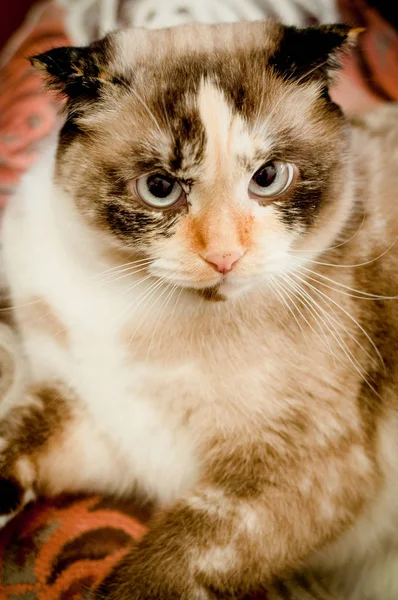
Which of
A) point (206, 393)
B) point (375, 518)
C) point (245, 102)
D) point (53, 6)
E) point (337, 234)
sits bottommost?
point (375, 518)

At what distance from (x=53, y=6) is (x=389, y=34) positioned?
699mm

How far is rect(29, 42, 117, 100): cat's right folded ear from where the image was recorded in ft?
2.10

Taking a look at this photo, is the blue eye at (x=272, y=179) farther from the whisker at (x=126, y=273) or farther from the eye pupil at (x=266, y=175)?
the whisker at (x=126, y=273)

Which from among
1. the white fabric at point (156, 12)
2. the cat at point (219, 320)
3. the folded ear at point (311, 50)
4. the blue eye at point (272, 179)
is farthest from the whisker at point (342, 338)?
the white fabric at point (156, 12)

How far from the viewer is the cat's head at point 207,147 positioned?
0.64 meters

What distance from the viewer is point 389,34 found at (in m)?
1.08

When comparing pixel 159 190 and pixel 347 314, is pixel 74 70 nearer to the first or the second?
pixel 159 190

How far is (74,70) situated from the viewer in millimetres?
651

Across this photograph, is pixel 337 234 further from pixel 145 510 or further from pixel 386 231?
pixel 145 510

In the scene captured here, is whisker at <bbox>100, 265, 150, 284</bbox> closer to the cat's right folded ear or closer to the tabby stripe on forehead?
the cat's right folded ear

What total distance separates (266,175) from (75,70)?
28 cm

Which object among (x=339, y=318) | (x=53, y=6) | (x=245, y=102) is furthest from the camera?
(x=53, y=6)

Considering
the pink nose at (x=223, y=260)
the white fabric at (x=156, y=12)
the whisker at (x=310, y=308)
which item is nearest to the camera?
the pink nose at (x=223, y=260)

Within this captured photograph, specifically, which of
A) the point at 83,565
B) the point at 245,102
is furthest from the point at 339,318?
the point at 83,565
